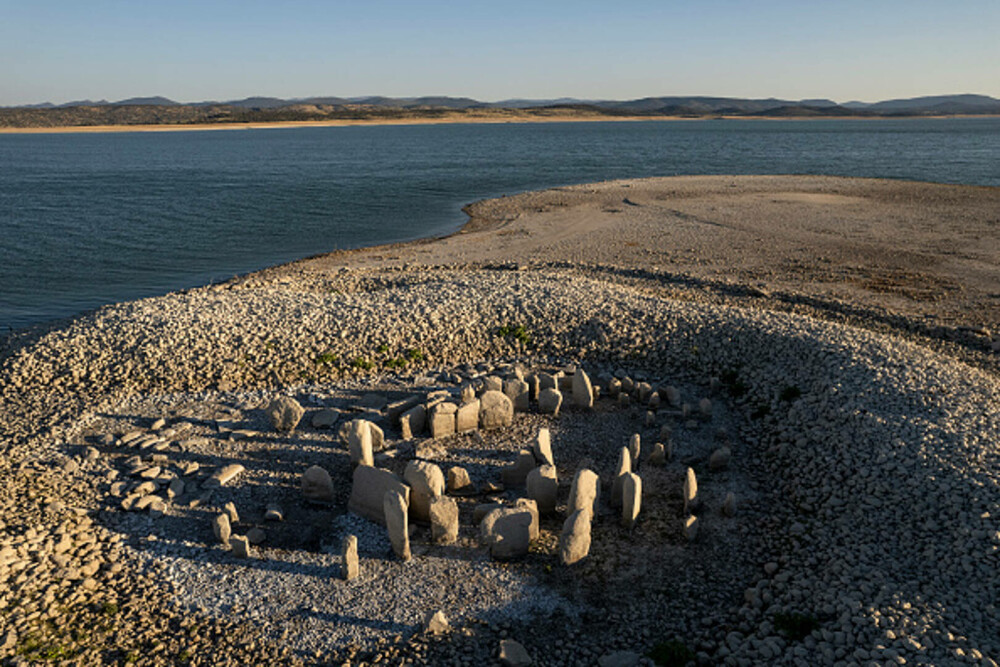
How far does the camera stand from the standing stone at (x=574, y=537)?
36.8ft

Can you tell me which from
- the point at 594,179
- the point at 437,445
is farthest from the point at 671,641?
the point at 594,179

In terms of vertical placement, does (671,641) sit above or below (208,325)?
below

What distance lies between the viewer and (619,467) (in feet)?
43.0

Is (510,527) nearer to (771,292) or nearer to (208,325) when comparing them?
(208,325)

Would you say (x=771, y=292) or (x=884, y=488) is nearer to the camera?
(x=884, y=488)

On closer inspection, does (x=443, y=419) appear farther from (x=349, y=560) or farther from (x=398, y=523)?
(x=349, y=560)

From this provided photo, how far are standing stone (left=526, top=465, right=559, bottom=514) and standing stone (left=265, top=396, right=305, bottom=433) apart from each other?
20.1 feet

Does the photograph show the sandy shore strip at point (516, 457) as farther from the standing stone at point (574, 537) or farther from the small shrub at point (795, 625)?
the standing stone at point (574, 537)

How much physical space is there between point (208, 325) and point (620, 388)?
39.0 feet

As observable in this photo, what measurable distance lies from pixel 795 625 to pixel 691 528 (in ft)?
8.55

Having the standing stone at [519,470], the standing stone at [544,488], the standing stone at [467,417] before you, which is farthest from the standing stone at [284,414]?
the standing stone at [544,488]

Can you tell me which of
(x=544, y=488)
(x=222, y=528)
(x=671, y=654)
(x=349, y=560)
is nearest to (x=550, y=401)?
(x=544, y=488)

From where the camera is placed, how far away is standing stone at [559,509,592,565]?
11227mm

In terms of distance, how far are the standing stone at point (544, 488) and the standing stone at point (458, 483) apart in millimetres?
1436
